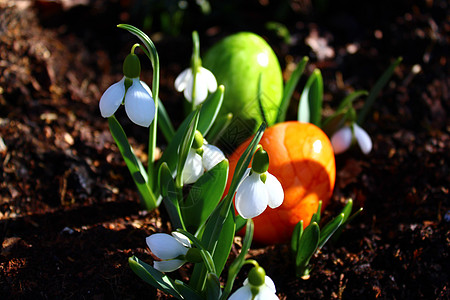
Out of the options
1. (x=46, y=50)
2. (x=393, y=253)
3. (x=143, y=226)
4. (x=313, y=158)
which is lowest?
(x=393, y=253)

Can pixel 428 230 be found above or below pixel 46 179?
below

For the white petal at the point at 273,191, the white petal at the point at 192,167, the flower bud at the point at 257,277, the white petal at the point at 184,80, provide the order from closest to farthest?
the flower bud at the point at 257,277 → the white petal at the point at 273,191 → the white petal at the point at 192,167 → the white petal at the point at 184,80

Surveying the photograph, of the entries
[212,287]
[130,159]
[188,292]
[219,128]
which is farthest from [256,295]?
[219,128]

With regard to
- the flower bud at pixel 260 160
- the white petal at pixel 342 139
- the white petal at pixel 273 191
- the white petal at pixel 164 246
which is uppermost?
the flower bud at pixel 260 160

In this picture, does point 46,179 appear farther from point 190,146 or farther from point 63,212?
point 190,146

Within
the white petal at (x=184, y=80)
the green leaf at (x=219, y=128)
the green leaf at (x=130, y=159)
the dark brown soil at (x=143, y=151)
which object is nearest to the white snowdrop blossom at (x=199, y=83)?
the white petal at (x=184, y=80)

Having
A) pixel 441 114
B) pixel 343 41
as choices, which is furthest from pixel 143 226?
pixel 343 41

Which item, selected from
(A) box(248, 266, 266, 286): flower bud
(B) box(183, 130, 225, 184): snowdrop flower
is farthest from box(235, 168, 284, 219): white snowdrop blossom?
(B) box(183, 130, 225, 184): snowdrop flower

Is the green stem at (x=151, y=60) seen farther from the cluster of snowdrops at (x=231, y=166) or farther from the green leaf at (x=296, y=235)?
the green leaf at (x=296, y=235)
